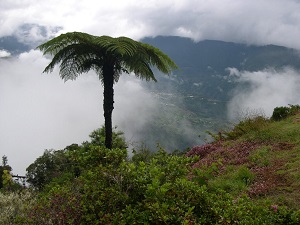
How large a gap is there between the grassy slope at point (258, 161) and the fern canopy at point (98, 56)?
3394 mm

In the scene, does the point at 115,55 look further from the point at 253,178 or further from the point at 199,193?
the point at 199,193

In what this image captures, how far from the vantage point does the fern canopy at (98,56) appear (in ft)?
32.3

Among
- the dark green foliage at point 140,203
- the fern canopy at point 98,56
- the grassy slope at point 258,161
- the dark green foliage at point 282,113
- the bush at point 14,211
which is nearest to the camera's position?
the dark green foliage at point 140,203

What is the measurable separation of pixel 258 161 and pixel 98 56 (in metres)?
5.78

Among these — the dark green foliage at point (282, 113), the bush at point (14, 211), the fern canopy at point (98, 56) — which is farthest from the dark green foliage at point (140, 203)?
the dark green foliage at point (282, 113)

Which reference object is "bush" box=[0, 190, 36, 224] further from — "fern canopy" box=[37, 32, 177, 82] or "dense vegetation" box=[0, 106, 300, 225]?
"fern canopy" box=[37, 32, 177, 82]

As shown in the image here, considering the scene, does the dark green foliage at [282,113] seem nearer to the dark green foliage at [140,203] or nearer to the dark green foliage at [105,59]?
the dark green foliage at [105,59]

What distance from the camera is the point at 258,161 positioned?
923 cm

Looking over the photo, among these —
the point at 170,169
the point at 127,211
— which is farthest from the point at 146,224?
the point at 170,169

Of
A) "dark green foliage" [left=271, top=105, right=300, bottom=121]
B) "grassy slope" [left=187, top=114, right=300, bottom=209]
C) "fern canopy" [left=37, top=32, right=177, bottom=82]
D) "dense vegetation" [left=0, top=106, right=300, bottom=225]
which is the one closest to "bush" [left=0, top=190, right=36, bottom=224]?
"dense vegetation" [left=0, top=106, right=300, bottom=225]

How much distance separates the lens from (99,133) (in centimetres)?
1702

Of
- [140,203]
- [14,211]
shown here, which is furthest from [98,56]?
[140,203]

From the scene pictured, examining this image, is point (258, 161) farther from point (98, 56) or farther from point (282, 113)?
point (282, 113)

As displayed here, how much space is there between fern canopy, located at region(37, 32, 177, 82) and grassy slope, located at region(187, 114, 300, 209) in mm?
3394
